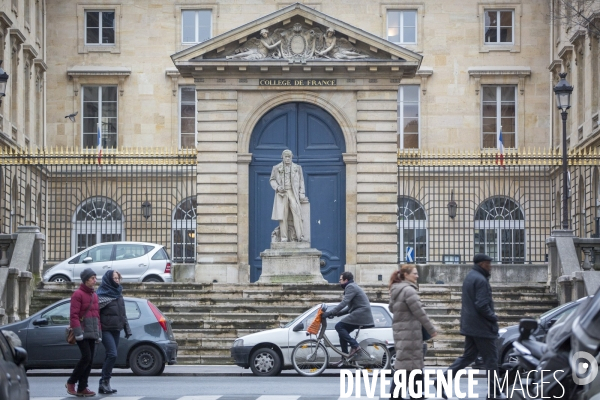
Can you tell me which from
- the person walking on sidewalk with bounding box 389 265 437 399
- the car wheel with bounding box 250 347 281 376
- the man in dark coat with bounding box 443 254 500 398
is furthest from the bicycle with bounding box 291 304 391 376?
the person walking on sidewalk with bounding box 389 265 437 399

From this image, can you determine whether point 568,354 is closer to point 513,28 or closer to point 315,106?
point 315,106

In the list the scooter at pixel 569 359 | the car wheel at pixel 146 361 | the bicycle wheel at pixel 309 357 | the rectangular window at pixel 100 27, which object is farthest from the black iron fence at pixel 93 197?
the scooter at pixel 569 359

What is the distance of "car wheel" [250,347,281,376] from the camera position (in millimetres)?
21000

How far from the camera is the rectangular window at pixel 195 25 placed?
5225 cm

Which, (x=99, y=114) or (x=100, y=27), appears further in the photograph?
(x=100, y=27)

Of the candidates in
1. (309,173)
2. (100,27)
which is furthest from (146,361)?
(100,27)

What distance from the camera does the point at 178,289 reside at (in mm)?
28188

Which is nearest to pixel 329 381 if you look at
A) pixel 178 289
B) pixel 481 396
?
pixel 481 396

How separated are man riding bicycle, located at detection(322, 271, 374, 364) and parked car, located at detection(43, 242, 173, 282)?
46.8ft

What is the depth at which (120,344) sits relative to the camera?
69.5ft

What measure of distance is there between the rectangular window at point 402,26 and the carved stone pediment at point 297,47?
62.9 ft

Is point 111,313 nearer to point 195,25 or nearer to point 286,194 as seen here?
point 286,194

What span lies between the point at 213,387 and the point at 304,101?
15.7 meters

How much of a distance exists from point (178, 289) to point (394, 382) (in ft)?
47.6
